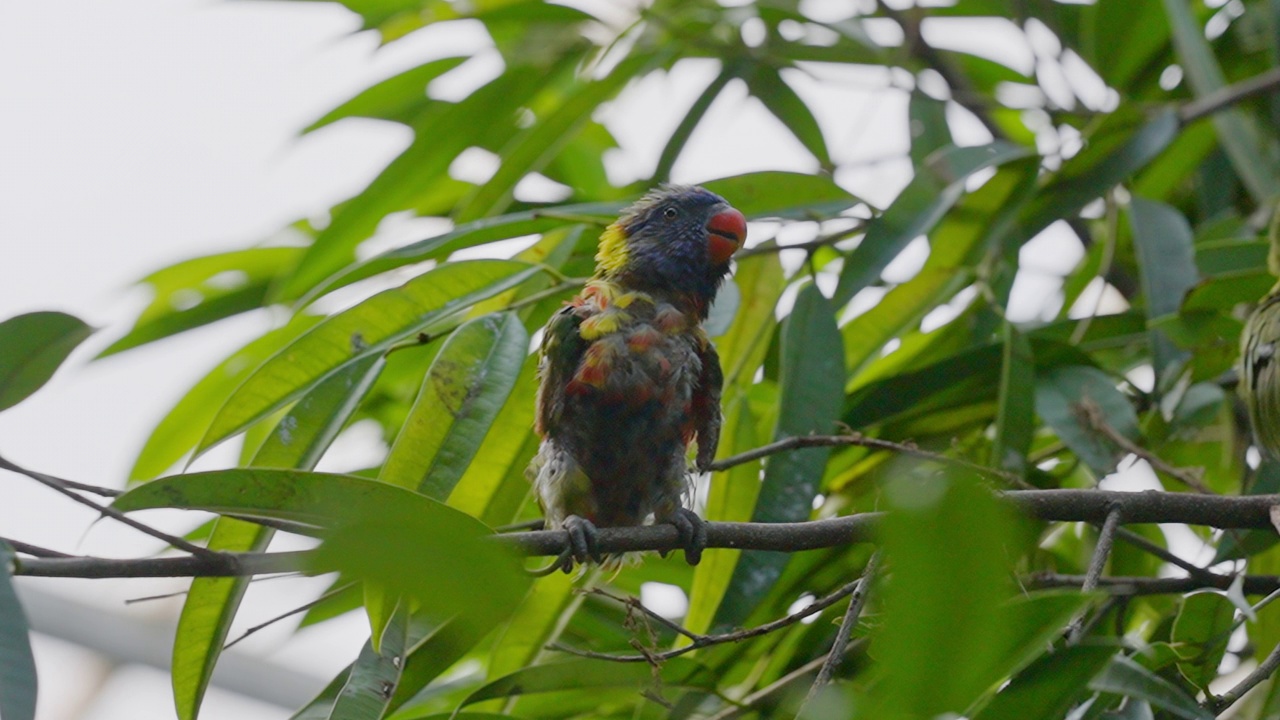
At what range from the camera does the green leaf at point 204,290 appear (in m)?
2.85

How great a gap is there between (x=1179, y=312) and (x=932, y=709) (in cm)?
161

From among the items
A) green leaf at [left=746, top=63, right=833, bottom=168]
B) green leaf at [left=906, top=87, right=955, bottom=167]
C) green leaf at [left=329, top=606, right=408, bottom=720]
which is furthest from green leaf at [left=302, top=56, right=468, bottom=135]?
green leaf at [left=329, top=606, right=408, bottom=720]

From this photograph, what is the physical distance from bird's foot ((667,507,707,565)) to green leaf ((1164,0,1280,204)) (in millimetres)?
1501

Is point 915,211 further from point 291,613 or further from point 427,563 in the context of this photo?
point 427,563

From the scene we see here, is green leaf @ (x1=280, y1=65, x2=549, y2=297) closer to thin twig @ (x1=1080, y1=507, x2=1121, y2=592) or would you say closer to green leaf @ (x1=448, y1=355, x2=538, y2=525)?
green leaf @ (x1=448, y1=355, x2=538, y2=525)

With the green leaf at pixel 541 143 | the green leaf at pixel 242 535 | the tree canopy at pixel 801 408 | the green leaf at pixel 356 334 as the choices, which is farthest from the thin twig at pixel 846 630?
the green leaf at pixel 541 143

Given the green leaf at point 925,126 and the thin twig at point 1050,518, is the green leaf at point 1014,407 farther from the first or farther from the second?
the green leaf at point 925,126

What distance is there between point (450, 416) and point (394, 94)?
5.58ft

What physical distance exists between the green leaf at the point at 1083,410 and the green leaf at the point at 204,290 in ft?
5.95

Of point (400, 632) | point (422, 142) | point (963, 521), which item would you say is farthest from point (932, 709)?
point (422, 142)

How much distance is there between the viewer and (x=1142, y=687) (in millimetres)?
1220

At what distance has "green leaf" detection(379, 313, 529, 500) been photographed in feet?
5.07

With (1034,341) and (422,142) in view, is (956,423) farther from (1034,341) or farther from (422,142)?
(422,142)

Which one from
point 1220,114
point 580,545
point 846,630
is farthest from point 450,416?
point 1220,114
